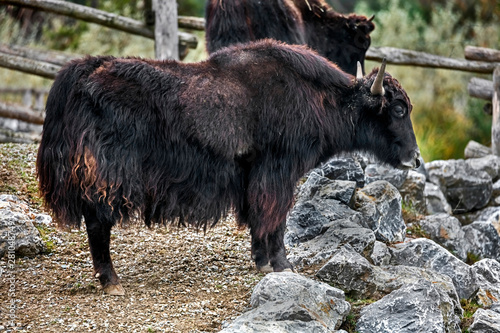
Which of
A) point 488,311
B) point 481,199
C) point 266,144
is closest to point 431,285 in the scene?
point 488,311

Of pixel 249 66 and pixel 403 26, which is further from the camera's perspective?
pixel 403 26

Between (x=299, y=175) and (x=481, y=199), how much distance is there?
3983 mm

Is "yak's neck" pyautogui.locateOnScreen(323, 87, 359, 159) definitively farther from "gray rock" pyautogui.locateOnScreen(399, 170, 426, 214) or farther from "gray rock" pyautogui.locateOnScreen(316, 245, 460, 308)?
"gray rock" pyautogui.locateOnScreen(399, 170, 426, 214)

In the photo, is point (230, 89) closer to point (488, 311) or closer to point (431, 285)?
point (431, 285)

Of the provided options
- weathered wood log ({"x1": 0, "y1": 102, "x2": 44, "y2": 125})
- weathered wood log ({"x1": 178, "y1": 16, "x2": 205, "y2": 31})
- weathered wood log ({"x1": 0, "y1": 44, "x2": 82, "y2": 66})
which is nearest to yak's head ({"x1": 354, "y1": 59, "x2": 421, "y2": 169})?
weathered wood log ({"x1": 178, "y1": 16, "x2": 205, "y2": 31})

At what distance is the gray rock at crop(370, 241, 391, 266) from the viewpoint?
502 cm

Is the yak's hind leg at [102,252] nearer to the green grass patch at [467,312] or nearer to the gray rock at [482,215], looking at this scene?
the green grass patch at [467,312]

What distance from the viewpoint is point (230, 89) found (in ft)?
14.7

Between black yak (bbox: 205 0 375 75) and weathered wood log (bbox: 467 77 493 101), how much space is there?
231 cm

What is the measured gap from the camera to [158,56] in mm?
8227

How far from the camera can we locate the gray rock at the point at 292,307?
147 inches

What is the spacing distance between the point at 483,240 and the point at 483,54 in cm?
331

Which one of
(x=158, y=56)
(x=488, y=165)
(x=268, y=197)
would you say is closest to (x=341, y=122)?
(x=268, y=197)

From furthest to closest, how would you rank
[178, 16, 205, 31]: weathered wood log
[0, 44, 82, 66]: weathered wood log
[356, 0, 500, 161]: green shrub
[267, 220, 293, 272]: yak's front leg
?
[356, 0, 500, 161]: green shrub < [178, 16, 205, 31]: weathered wood log < [0, 44, 82, 66]: weathered wood log < [267, 220, 293, 272]: yak's front leg
